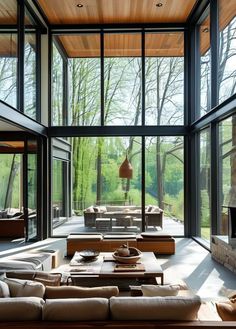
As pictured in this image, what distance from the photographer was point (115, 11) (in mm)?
9258

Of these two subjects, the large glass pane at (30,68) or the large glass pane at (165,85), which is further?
the large glass pane at (165,85)

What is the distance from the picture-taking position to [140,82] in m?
10.1

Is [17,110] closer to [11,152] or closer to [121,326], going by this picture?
[11,152]

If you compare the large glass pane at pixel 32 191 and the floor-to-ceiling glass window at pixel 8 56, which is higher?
the floor-to-ceiling glass window at pixel 8 56

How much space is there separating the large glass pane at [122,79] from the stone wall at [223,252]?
4315 millimetres

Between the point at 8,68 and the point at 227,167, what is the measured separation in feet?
16.3

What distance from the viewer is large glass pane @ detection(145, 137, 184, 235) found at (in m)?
10.0

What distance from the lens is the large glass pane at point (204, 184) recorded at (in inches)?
336

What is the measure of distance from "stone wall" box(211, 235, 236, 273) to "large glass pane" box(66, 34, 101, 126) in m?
4.86

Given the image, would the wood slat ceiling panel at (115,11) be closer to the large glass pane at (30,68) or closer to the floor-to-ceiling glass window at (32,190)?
the large glass pane at (30,68)

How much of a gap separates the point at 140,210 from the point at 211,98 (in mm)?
3886

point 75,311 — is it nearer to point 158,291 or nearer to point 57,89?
point 158,291

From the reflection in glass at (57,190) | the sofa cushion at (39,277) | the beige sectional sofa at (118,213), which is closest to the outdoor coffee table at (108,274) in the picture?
the sofa cushion at (39,277)

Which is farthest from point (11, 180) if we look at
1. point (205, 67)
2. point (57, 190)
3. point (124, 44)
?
point (205, 67)
